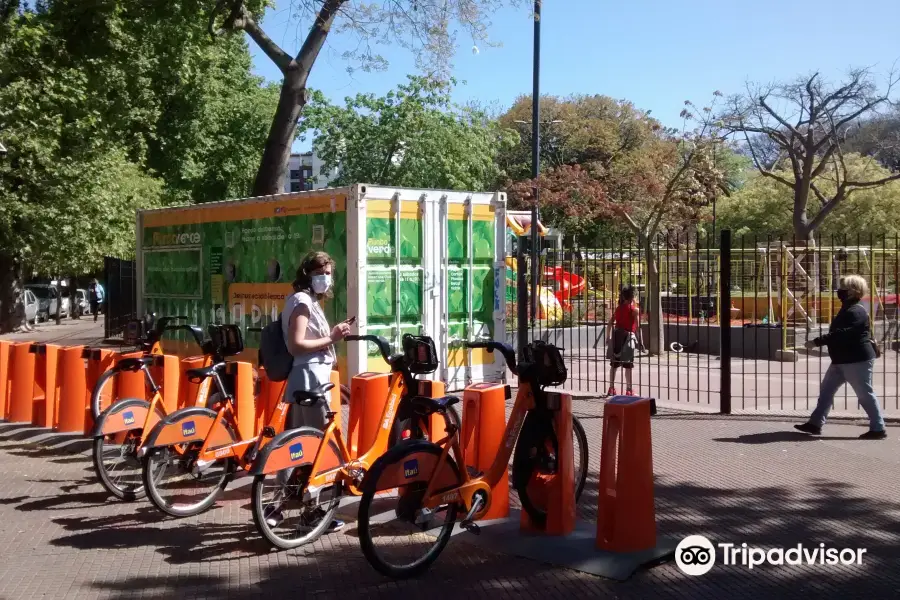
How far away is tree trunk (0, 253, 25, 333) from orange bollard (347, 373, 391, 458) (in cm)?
2465

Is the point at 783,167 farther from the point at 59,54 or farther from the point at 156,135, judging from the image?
the point at 59,54

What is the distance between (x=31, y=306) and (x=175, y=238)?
26007 mm

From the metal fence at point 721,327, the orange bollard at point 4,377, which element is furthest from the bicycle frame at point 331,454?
the orange bollard at point 4,377

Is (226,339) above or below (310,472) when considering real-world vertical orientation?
above

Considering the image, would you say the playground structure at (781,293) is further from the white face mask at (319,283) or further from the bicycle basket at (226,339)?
the white face mask at (319,283)

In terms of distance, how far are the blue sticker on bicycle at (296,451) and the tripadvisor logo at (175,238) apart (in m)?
8.64

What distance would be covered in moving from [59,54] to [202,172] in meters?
14.0

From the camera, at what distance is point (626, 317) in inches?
516

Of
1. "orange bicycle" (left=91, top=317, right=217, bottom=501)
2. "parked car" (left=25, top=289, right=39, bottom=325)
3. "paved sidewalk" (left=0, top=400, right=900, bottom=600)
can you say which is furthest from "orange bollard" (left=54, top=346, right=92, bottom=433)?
"parked car" (left=25, top=289, right=39, bottom=325)

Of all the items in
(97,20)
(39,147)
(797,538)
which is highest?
(97,20)

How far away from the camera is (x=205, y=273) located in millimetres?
13742

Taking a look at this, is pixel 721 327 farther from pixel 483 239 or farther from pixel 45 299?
pixel 45 299

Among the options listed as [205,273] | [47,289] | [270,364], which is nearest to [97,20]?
[205,273]

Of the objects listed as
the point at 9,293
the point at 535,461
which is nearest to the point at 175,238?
the point at 535,461
